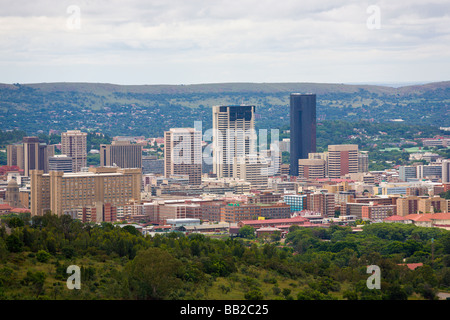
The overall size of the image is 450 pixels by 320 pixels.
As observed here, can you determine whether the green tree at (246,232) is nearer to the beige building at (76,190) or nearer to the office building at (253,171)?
the beige building at (76,190)

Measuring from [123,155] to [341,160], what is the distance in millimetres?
23140

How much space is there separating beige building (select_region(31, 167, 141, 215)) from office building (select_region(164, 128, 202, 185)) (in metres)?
28.9

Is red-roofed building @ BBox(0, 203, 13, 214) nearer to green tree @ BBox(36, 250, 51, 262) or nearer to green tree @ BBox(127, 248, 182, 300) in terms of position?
green tree @ BBox(36, 250, 51, 262)

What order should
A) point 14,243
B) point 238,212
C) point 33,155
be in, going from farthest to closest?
point 33,155
point 238,212
point 14,243

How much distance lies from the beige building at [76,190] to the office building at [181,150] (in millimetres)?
28906

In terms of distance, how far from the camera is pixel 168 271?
3177 cm

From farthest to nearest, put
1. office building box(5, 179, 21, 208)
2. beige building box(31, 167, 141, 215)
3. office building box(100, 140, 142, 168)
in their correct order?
office building box(100, 140, 142, 168)
office building box(5, 179, 21, 208)
beige building box(31, 167, 141, 215)

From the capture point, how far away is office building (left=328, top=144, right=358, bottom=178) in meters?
111

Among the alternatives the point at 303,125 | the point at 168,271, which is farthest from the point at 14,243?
the point at 303,125

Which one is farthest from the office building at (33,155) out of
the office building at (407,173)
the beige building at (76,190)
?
the office building at (407,173)

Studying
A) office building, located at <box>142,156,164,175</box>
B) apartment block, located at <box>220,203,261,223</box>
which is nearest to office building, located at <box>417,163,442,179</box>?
office building, located at <box>142,156,164,175</box>

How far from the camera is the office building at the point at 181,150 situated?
107m

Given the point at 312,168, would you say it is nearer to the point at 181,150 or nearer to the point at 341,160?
the point at 341,160

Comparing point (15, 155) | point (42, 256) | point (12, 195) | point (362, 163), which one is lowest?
point (12, 195)
